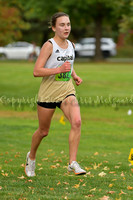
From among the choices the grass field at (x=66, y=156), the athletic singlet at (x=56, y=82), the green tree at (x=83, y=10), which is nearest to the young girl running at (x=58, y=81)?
the athletic singlet at (x=56, y=82)

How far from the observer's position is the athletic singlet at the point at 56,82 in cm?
704

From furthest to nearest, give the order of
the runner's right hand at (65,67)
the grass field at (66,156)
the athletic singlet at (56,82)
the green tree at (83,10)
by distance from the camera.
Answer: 1. the green tree at (83,10)
2. the athletic singlet at (56,82)
3. the runner's right hand at (65,67)
4. the grass field at (66,156)

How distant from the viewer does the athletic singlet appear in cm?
704

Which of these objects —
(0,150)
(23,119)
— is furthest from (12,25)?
(0,150)

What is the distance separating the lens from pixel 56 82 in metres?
7.07

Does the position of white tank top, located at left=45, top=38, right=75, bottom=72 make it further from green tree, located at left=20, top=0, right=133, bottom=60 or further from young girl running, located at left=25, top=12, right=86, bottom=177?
green tree, located at left=20, top=0, right=133, bottom=60

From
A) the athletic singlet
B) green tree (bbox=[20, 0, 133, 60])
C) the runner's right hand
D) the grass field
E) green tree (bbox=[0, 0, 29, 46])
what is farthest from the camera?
green tree (bbox=[20, 0, 133, 60])

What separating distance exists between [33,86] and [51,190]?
70.7 ft

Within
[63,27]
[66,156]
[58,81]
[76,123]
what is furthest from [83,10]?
[76,123]

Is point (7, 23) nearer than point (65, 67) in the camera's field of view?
No

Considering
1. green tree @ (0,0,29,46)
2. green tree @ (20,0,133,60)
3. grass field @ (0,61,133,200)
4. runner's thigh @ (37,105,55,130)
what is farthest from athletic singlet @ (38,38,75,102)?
green tree @ (20,0,133,60)

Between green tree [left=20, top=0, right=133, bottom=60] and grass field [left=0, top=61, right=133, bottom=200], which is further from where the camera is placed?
green tree [left=20, top=0, right=133, bottom=60]

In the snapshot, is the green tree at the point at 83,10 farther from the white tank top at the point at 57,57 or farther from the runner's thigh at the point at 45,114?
the runner's thigh at the point at 45,114

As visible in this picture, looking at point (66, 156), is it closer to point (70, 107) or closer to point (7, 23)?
point (70, 107)
